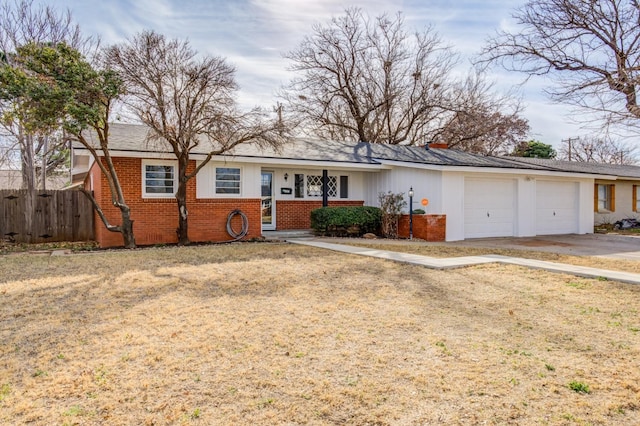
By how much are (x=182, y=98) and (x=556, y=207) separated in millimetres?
13277

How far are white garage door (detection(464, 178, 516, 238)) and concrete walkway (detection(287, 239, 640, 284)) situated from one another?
15.4ft

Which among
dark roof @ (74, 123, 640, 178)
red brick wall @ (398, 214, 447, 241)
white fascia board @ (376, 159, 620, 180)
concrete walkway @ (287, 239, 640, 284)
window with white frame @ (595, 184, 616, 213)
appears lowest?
concrete walkway @ (287, 239, 640, 284)

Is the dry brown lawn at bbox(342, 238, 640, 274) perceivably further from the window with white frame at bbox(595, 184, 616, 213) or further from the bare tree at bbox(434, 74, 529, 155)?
the bare tree at bbox(434, 74, 529, 155)

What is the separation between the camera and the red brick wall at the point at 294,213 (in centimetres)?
1473

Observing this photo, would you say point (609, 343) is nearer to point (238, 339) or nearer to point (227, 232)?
point (238, 339)

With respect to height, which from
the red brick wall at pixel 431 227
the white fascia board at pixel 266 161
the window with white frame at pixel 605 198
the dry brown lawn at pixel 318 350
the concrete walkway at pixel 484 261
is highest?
the white fascia board at pixel 266 161

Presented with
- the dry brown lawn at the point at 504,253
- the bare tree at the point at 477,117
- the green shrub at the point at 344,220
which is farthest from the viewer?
the bare tree at the point at 477,117

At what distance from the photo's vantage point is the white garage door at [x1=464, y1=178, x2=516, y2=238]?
1380cm

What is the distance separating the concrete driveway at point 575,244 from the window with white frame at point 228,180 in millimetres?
6666

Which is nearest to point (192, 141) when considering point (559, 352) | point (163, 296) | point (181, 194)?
point (181, 194)

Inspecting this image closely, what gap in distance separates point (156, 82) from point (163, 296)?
20.9ft

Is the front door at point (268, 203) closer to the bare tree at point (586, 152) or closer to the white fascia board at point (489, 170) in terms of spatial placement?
the white fascia board at point (489, 170)

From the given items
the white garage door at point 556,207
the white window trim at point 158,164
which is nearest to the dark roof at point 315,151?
the white window trim at point 158,164

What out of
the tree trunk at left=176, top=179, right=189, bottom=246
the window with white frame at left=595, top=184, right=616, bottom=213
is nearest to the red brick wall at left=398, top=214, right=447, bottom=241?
the tree trunk at left=176, top=179, right=189, bottom=246
